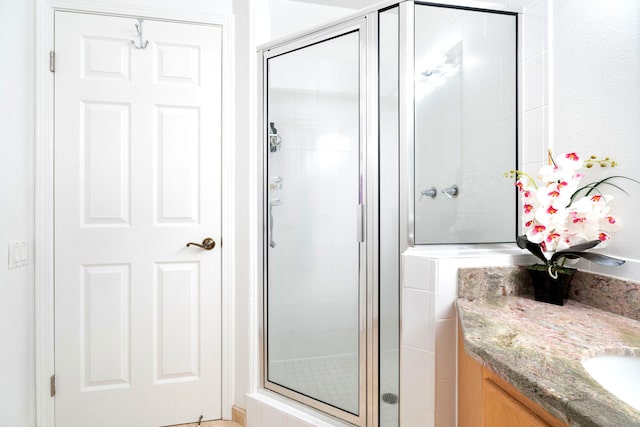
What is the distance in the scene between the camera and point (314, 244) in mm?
1729

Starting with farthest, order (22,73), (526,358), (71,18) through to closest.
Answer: (71,18)
(22,73)
(526,358)

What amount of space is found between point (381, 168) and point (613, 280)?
81cm

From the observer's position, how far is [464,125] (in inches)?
56.4

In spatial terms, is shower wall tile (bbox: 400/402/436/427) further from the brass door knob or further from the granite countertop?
the brass door knob

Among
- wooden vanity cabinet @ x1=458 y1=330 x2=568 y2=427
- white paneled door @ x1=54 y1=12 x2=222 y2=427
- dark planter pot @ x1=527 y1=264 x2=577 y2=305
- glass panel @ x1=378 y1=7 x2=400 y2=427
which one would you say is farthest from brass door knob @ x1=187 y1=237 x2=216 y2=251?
dark planter pot @ x1=527 y1=264 x2=577 y2=305

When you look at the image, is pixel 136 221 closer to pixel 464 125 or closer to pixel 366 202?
pixel 366 202

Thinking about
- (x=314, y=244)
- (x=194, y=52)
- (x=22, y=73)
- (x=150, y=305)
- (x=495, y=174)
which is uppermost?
(x=194, y=52)

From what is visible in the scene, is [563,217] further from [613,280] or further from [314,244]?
[314,244]

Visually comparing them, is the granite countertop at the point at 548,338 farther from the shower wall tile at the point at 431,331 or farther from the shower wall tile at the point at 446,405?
the shower wall tile at the point at 446,405

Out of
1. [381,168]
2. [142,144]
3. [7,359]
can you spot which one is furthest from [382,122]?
[7,359]

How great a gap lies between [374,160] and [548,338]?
2.83 feet

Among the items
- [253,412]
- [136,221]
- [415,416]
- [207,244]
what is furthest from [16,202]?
[415,416]

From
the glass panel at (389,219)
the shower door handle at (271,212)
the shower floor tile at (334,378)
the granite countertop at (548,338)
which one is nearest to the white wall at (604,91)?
the granite countertop at (548,338)

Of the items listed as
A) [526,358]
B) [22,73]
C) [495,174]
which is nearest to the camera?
[526,358]
